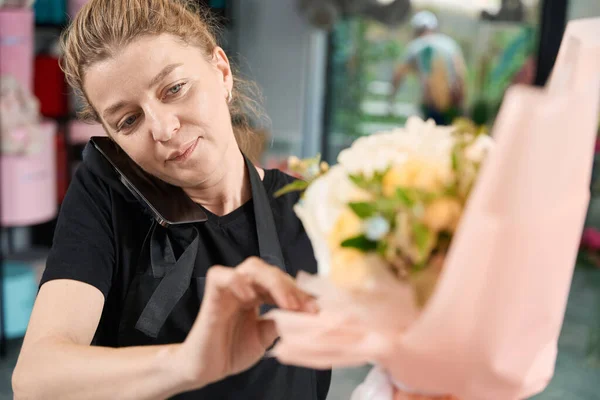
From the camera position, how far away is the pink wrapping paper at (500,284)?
2.22ft

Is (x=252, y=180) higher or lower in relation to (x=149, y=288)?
higher

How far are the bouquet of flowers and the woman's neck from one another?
56 cm

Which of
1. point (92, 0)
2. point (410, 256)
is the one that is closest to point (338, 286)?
point (410, 256)

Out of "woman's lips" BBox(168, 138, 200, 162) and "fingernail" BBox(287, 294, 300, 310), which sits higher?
"woman's lips" BBox(168, 138, 200, 162)

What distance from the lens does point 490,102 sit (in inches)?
199

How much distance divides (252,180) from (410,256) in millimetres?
734

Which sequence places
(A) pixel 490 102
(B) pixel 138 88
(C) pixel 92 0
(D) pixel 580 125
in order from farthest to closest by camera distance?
(A) pixel 490 102 < (C) pixel 92 0 < (B) pixel 138 88 < (D) pixel 580 125

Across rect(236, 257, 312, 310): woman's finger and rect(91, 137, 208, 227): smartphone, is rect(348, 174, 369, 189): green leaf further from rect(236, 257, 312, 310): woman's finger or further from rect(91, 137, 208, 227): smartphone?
rect(91, 137, 208, 227): smartphone

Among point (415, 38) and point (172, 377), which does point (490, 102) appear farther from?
point (172, 377)

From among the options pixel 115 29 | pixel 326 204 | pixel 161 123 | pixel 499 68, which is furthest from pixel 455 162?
pixel 499 68

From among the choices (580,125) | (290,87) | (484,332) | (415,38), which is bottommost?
(290,87)

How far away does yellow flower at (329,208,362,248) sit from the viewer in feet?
2.52

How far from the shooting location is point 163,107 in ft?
3.95

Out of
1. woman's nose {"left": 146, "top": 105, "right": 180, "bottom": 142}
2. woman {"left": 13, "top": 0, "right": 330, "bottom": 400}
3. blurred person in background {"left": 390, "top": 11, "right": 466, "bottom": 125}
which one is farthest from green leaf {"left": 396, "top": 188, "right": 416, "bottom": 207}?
blurred person in background {"left": 390, "top": 11, "right": 466, "bottom": 125}
